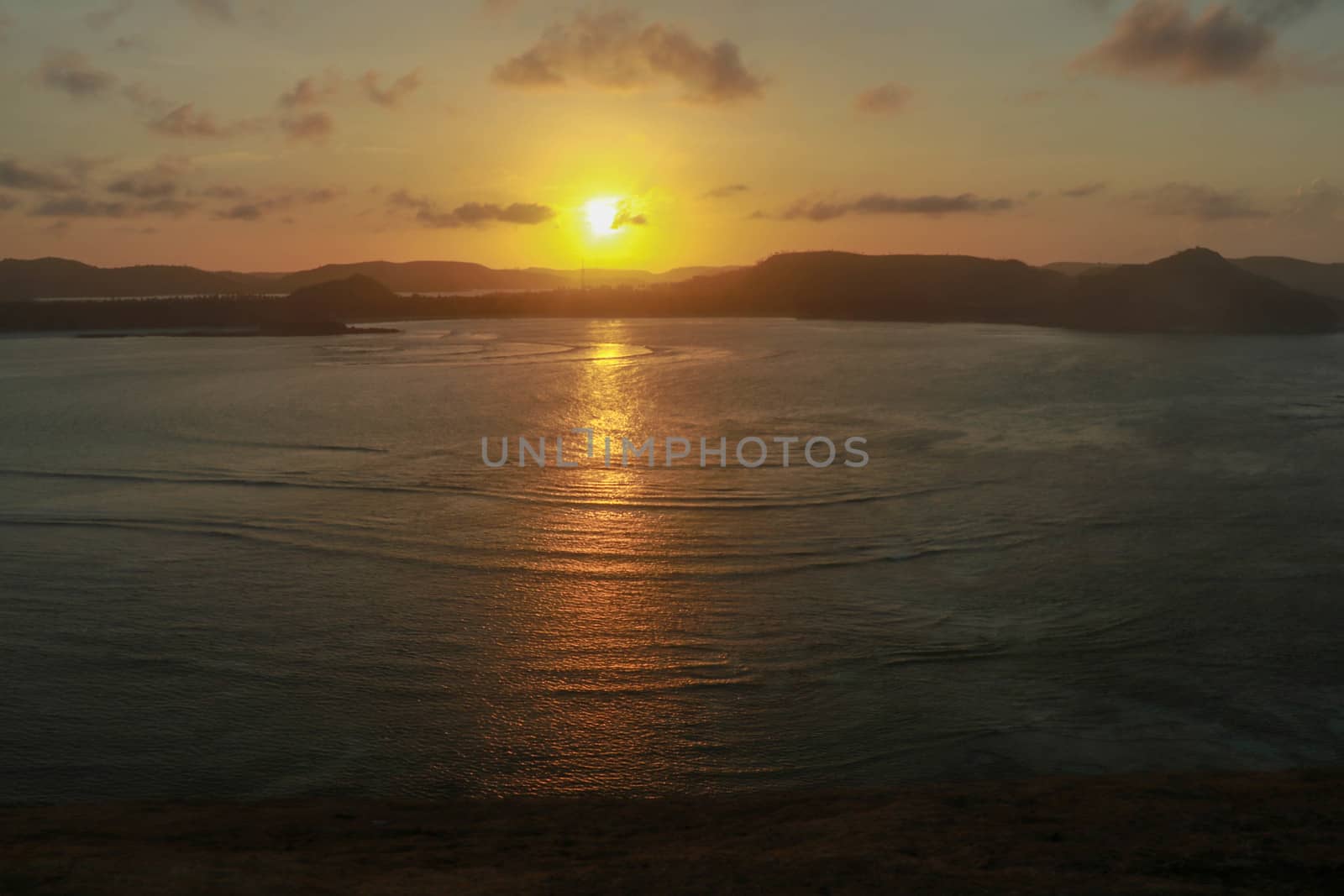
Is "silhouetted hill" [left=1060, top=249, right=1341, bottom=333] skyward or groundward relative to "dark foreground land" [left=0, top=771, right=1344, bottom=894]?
skyward

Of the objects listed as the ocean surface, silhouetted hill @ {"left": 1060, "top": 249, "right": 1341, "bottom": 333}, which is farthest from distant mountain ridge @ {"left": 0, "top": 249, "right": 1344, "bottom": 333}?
the ocean surface

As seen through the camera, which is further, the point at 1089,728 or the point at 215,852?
the point at 1089,728

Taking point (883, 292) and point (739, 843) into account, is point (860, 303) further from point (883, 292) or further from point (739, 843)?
point (739, 843)

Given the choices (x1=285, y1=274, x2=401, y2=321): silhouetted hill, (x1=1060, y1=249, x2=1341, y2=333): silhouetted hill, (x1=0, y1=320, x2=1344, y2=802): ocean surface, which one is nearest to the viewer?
(x1=0, y1=320, x2=1344, y2=802): ocean surface

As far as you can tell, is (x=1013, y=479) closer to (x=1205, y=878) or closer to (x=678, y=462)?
(x=678, y=462)

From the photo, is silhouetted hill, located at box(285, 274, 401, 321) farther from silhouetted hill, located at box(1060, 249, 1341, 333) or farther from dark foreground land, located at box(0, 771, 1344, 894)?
dark foreground land, located at box(0, 771, 1344, 894)

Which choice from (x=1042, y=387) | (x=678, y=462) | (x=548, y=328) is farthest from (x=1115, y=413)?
(x=548, y=328)
